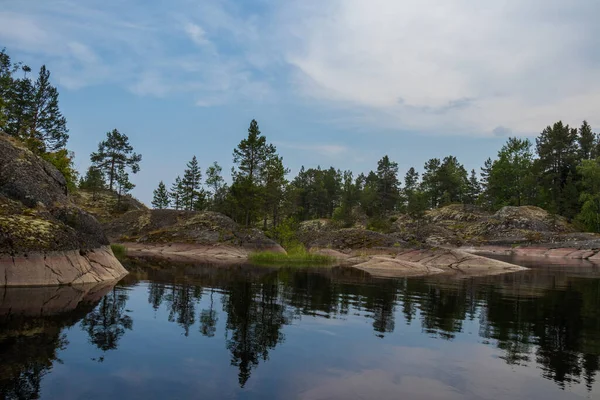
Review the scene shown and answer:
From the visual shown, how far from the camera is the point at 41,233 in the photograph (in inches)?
811

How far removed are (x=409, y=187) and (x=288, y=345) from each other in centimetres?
15738

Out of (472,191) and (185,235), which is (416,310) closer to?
(185,235)

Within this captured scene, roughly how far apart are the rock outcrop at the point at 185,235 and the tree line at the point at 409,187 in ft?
25.6

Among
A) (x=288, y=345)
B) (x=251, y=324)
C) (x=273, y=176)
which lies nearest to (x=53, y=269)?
(x=251, y=324)

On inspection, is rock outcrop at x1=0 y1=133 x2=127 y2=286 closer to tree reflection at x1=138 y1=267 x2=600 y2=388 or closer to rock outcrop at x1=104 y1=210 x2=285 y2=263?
tree reflection at x1=138 y1=267 x2=600 y2=388

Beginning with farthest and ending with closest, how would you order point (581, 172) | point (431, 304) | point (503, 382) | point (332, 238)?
point (581, 172), point (332, 238), point (431, 304), point (503, 382)

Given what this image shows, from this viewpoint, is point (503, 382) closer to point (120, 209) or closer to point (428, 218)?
point (120, 209)

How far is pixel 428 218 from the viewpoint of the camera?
391 ft

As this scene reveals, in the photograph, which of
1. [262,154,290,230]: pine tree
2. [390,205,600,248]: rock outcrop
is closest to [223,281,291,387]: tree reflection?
[262,154,290,230]: pine tree

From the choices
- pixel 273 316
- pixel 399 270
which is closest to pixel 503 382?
pixel 273 316

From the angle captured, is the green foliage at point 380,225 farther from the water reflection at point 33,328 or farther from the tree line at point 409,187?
the water reflection at point 33,328

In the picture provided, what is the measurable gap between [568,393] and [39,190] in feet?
90.4

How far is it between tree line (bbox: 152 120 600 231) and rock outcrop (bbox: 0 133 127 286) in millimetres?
42508

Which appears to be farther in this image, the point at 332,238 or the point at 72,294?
the point at 332,238
